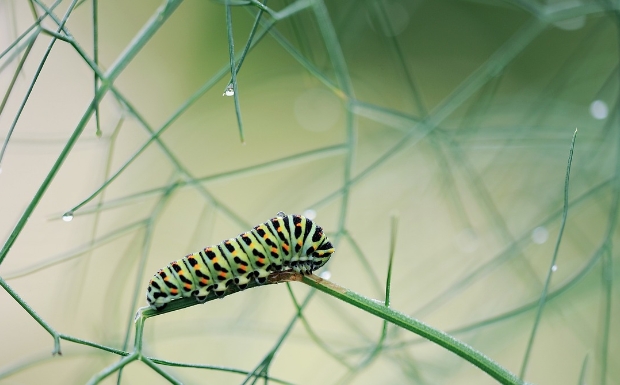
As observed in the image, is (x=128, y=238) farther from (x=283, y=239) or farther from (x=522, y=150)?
(x=283, y=239)

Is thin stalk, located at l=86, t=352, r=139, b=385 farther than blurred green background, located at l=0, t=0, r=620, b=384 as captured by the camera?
No

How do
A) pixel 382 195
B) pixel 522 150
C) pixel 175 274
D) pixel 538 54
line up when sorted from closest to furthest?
pixel 175 274 → pixel 522 150 → pixel 382 195 → pixel 538 54

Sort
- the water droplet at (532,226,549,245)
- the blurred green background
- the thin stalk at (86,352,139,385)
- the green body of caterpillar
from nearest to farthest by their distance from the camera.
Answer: the thin stalk at (86,352,139,385), the green body of caterpillar, the water droplet at (532,226,549,245), the blurred green background

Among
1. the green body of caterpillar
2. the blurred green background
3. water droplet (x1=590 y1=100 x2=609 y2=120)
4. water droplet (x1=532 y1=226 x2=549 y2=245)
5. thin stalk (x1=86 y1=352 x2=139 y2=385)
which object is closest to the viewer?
thin stalk (x1=86 y1=352 x2=139 y2=385)

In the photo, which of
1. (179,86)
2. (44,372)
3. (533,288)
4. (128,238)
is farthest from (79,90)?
(533,288)

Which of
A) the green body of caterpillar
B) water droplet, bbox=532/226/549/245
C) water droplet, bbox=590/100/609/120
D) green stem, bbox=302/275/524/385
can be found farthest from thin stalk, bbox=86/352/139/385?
water droplet, bbox=590/100/609/120

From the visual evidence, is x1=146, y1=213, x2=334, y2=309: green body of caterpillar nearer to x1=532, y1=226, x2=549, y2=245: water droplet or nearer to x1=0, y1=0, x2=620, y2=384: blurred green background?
x1=0, y1=0, x2=620, y2=384: blurred green background
